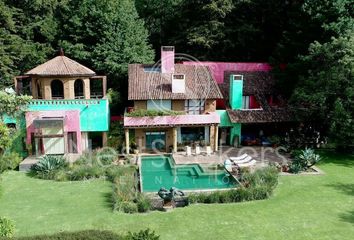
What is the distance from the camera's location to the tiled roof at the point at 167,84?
3169 centimetres

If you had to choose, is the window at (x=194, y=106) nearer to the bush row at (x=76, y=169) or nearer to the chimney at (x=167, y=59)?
the chimney at (x=167, y=59)

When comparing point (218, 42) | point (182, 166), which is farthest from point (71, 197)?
point (218, 42)

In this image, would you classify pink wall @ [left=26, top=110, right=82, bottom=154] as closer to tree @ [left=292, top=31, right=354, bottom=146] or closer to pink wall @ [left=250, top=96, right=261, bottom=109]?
pink wall @ [left=250, top=96, right=261, bottom=109]

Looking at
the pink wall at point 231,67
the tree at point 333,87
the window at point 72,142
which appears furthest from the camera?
the pink wall at point 231,67

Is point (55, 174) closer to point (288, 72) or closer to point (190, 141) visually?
point (190, 141)

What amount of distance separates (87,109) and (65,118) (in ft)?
6.12

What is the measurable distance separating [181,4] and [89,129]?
2065 centimetres

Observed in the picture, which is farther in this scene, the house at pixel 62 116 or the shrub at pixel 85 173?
the house at pixel 62 116

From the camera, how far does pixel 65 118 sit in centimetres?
2934

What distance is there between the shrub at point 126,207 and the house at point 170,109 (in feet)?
34.1

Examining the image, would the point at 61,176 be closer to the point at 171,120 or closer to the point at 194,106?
the point at 171,120

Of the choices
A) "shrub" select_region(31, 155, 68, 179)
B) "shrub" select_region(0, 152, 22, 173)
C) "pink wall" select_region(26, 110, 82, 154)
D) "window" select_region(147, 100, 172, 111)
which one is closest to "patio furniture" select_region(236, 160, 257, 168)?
"window" select_region(147, 100, 172, 111)

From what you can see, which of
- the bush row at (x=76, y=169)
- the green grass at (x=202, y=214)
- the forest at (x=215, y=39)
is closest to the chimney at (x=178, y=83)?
the forest at (x=215, y=39)

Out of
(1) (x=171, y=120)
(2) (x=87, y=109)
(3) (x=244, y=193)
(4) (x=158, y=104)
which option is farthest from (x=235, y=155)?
(2) (x=87, y=109)
